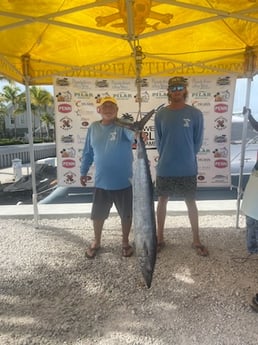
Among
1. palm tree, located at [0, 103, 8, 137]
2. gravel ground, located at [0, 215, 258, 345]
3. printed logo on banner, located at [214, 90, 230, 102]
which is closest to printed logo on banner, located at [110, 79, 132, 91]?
printed logo on banner, located at [214, 90, 230, 102]

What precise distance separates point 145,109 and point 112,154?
6.74 feet

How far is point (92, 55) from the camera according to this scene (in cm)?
508

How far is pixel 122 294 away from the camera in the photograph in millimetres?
3238

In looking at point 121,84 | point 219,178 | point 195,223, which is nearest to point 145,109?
point 121,84

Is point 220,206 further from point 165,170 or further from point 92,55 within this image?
point 92,55

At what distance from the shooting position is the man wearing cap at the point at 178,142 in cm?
380

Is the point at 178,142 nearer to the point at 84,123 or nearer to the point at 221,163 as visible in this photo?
the point at 221,163

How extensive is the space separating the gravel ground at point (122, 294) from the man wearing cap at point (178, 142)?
0.84 m

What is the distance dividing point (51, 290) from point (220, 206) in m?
3.82

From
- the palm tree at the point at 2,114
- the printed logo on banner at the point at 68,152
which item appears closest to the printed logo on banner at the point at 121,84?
the printed logo on banner at the point at 68,152

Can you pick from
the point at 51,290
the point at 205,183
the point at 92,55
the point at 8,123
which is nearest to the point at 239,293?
the point at 51,290

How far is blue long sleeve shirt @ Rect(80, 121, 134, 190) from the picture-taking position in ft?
12.3

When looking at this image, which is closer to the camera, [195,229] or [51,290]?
[51,290]

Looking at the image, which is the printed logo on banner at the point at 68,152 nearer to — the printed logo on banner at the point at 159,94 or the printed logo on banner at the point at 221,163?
the printed logo on banner at the point at 159,94
